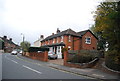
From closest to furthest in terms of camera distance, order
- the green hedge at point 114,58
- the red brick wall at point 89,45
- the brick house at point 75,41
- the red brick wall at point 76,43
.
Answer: the green hedge at point 114,58 → the brick house at point 75,41 → the red brick wall at point 76,43 → the red brick wall at point 89,45

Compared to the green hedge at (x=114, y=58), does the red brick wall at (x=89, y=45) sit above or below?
above

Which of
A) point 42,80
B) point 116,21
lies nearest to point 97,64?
point 116,21

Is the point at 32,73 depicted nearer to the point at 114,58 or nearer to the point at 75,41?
the point at 114,58

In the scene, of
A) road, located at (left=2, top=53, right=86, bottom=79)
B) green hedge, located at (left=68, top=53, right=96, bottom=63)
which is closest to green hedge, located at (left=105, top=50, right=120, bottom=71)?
road, located at (left=2, top=53, right=86, bottom=79)

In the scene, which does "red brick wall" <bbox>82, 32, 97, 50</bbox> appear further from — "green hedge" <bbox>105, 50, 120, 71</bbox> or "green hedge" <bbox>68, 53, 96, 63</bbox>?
"green hedge" <bbox>105, 50, 120, 71</bbox>

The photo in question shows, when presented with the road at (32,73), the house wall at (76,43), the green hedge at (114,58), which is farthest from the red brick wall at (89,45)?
the road at (32,73)

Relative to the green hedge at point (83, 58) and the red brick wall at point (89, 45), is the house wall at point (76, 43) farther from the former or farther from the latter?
the green hedge at point (83, 58)

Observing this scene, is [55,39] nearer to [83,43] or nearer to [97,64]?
[83,43]

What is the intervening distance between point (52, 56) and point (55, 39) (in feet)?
38.5

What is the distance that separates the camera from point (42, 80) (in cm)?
877

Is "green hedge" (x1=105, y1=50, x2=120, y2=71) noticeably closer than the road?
No

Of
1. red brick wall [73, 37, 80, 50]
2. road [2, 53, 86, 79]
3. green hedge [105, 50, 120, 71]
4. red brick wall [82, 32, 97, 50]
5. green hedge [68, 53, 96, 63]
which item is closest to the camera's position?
road [2, 53, 86, 79]

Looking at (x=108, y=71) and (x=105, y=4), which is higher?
(x=105, y=4)

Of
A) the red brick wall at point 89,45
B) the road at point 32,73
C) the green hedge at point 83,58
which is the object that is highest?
the red brick wall at point 89,45
